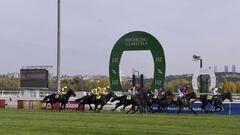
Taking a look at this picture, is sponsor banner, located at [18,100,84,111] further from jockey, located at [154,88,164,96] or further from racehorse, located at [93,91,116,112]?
jockey, located at [154,88,164,96]

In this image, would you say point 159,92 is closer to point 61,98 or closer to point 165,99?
point 165,99

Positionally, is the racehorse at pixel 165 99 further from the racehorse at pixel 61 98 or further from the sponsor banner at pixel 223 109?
the racehorse at pixel 61 98

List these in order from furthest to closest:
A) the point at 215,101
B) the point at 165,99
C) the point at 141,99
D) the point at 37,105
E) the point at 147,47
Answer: the point at 37,105, the point at 147,47, the point at 165,99, the point at 141,99, the point at 215,101

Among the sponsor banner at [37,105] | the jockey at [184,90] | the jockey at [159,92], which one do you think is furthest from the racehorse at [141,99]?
the sponsor banner at [37,105]

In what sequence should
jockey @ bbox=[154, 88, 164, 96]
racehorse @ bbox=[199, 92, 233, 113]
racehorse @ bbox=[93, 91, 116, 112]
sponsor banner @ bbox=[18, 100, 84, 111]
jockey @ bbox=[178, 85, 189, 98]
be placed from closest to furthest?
racehorse @ bbox=[199, 92, 233, 113] < jockey @ bbox=[178, 85, 189, 98] < jockey @ bbox=[154, 88, 164, 96] < racehorse @ bbox=[93, 91, 116, 112] < sponsor banner @ bbox=[18, 100, 84, 111]

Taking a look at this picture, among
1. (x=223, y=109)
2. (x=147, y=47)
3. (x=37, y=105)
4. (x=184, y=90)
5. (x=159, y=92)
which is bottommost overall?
(x=37, y=105)

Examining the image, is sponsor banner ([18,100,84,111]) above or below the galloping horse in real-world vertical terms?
below

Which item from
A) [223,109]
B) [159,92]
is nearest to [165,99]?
[159,92]

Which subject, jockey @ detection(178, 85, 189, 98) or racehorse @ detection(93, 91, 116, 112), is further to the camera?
racehorse @ detection(93, 91, 116, 112)

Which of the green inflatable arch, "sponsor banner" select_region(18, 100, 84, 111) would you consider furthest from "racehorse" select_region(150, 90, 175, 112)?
"sponsor banner" select_region(18, 100, 84, 111)

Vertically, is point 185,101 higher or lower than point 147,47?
lower

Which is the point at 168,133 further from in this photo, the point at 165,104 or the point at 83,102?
the point at 83,102

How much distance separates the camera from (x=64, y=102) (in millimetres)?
39375

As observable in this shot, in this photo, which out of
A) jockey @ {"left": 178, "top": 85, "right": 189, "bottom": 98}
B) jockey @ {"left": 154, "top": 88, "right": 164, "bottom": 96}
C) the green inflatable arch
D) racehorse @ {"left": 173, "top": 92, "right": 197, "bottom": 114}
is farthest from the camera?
the green inflatable arch
